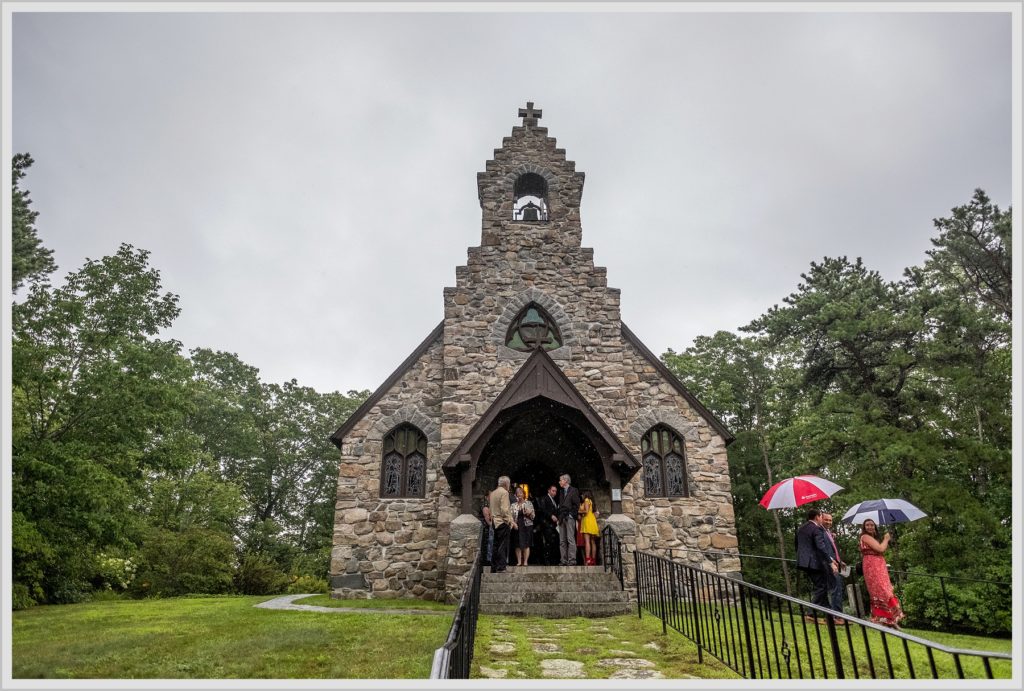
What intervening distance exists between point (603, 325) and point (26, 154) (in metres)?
15.3

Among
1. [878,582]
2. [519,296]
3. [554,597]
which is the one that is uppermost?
[519,296]

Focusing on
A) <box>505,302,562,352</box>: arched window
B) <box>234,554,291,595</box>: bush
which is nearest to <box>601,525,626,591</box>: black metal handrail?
<box>505,302,562,352</box>: arched window

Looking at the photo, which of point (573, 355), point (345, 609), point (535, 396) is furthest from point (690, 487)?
point (345, 609)

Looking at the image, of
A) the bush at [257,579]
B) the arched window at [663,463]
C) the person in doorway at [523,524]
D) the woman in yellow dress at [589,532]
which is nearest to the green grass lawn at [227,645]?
the person in doorway at [523,524]

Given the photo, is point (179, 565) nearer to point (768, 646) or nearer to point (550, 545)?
point (550, 545)

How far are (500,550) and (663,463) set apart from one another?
5358mm

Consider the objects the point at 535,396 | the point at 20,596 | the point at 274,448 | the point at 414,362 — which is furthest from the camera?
the point at 274,448

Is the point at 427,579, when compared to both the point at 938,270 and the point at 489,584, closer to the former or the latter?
the point at 489,584

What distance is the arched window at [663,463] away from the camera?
13.2 metres

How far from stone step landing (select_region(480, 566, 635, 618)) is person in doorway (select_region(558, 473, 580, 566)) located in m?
0.74

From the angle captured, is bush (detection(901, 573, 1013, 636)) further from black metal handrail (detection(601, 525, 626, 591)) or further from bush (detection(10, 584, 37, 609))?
bush (detection(10, 584, 37, 609))

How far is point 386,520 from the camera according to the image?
502 inches

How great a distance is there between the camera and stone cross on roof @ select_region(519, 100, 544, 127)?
1652cm

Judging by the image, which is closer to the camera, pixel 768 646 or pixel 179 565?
pixel 768 646
